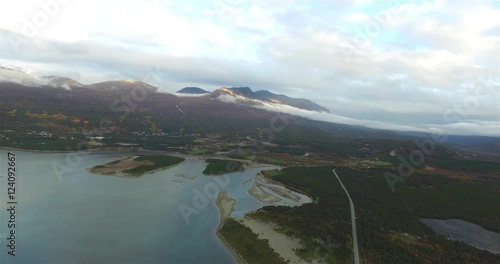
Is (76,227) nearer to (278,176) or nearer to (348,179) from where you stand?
(278,176)

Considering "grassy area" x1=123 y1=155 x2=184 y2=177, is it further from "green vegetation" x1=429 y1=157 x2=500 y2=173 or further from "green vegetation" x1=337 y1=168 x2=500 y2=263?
"green vegetation" x1=429 y1=157 x2=500 y2=173

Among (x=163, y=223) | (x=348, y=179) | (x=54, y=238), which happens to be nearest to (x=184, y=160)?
(x=348, y=179)

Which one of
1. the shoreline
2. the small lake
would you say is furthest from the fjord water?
the small lake

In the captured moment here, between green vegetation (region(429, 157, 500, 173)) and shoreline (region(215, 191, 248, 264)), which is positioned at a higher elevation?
green vegetation (region(429, 157, 500, 173))

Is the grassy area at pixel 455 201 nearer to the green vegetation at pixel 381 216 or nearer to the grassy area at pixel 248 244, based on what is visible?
the green vegetation at pixel 381 216

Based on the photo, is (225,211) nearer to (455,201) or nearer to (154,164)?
(154,164)

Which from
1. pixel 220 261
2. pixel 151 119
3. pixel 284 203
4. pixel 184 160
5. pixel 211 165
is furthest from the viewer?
pixel 151 119

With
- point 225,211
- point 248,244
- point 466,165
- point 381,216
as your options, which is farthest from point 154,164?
point 466,165
